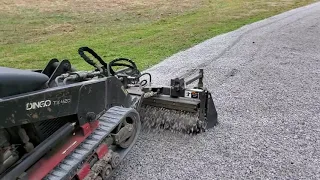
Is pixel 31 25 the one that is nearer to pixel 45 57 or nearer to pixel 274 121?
pixel 45 57

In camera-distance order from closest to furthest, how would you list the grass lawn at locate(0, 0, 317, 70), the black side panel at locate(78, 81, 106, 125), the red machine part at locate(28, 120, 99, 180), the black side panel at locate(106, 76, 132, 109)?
the red machine part at locate(28, 120, 99, 180)
the black side panel at locate(78, 81, 106, 125)
the black side panel at locate(106, 76, 132, 109)
the grass lawn at locate(0, 0, 317, 70)

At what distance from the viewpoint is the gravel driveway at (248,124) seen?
4.32m

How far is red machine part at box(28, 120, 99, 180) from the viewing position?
10.5ft

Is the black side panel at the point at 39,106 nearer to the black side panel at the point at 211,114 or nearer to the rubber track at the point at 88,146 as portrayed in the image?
the rubber track at the point at 88,146

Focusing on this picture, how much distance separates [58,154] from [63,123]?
0.33 m

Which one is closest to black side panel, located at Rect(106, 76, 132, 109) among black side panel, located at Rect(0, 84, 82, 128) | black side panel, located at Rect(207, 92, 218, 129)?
black side panel, located at Rect(0, 84, 82, 128)

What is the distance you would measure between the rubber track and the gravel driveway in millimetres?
685

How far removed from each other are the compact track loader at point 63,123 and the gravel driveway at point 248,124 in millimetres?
613

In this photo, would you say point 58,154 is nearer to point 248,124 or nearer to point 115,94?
point 115,94

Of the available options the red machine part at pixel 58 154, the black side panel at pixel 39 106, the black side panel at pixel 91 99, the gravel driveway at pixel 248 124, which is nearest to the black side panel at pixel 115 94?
the black side panel at pixel 91 99

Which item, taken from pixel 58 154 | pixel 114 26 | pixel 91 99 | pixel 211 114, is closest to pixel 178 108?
pixel 211 114

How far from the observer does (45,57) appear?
36.6 feet

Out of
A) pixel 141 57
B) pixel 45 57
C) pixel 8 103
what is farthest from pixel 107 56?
pixel 8 103

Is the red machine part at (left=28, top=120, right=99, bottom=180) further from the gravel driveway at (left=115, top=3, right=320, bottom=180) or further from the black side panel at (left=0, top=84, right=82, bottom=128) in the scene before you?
the gravel driveway at (left=115, top=3, right=320, bottom=180)
